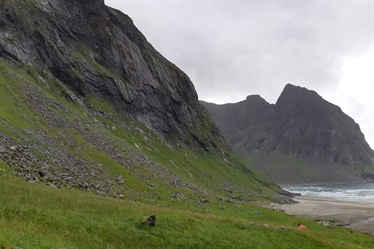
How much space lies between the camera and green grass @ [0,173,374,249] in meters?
21.0

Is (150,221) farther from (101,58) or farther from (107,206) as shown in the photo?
(101,58)

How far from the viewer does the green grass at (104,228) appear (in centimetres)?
2102

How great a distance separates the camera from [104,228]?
26.0m

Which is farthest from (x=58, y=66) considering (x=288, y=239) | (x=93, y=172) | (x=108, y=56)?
(x=288, y=239)

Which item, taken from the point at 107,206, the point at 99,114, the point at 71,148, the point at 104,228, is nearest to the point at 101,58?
the point at 99,114

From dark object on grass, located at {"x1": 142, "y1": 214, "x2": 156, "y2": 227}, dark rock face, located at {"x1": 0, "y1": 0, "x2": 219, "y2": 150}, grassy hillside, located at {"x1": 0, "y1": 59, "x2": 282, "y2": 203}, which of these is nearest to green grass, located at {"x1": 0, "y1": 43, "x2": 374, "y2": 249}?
grassy hillside, located at {"x1": 0, "y1": 59, "x2": 282, "y2": 203}

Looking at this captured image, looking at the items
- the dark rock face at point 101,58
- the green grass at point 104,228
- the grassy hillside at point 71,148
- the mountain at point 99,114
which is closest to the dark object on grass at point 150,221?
the green grass at point 104,228

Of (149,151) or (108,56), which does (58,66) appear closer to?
(108,56)

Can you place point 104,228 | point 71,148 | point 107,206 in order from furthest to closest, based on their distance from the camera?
point 71,148, point 107,206, point 104,228

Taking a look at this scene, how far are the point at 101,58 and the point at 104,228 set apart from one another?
129550 millimetres

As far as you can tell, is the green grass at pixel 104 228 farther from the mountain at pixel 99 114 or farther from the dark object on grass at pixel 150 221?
the mountain at pixel 99 114

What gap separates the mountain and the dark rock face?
0.45 metres

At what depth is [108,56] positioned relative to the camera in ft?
488

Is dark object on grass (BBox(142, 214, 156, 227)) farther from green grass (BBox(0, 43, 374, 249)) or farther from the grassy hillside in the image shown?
the grassy hillside
